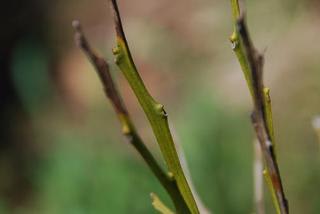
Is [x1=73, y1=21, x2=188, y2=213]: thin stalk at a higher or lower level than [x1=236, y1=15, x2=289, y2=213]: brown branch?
lower

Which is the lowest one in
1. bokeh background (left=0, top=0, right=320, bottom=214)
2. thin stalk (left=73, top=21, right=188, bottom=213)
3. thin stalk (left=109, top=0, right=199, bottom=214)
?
thin stalk (left=73, top=21, right=188, bottom=213)

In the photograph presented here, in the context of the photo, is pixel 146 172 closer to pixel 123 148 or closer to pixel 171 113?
pixel 123 148

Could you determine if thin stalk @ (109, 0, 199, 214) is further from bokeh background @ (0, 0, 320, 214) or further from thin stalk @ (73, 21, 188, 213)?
bokeh background @ (0, 0, 320, 214)

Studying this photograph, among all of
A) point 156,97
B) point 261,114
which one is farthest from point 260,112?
point 156,97

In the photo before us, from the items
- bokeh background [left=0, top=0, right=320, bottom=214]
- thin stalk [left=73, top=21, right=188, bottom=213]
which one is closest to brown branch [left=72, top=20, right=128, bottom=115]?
thin stalk [left=73, top=21, right=188, bottom=213]

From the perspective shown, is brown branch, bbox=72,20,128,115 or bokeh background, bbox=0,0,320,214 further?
bokeh background, bbox=0,0,320,214
